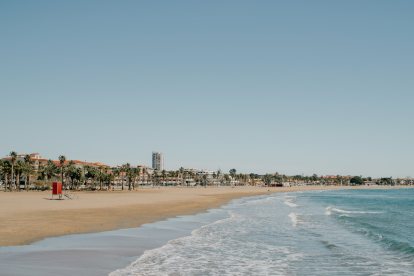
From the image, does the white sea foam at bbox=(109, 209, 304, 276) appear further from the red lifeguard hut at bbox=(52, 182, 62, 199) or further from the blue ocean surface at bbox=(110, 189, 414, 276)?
the red lifeguard hut at bbox=(52, 182, 62, 199)

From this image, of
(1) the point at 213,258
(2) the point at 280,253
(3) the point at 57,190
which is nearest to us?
(1) the point at 213,258

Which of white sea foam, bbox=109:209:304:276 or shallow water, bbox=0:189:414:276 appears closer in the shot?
shallow water, bbox=0:189:414:276

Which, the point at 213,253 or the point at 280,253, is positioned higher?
the point at 213,253

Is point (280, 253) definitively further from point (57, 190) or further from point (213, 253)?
point (57, 190)

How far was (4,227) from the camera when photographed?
18062mm

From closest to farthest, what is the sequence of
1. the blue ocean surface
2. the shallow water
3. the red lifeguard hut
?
the shallow water, the blue ocean surface, the red lifeguard hut

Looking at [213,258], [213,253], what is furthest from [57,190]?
[213,258]

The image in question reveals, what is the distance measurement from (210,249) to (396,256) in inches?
352

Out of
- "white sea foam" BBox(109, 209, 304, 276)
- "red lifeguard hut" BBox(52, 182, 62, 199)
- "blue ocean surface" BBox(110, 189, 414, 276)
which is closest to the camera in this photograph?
"white sea foam" BBox(109, 209, 304, 276)

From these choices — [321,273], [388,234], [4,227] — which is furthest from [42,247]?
[388,234]

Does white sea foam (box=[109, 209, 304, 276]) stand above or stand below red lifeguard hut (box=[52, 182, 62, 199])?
below

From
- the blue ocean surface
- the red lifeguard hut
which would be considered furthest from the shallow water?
the red lifeguard hut

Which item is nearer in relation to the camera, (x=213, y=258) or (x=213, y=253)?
(x=213, y=258)

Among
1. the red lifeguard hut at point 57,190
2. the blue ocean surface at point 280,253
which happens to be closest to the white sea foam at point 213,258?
the blue ocean surface at point 280,253
